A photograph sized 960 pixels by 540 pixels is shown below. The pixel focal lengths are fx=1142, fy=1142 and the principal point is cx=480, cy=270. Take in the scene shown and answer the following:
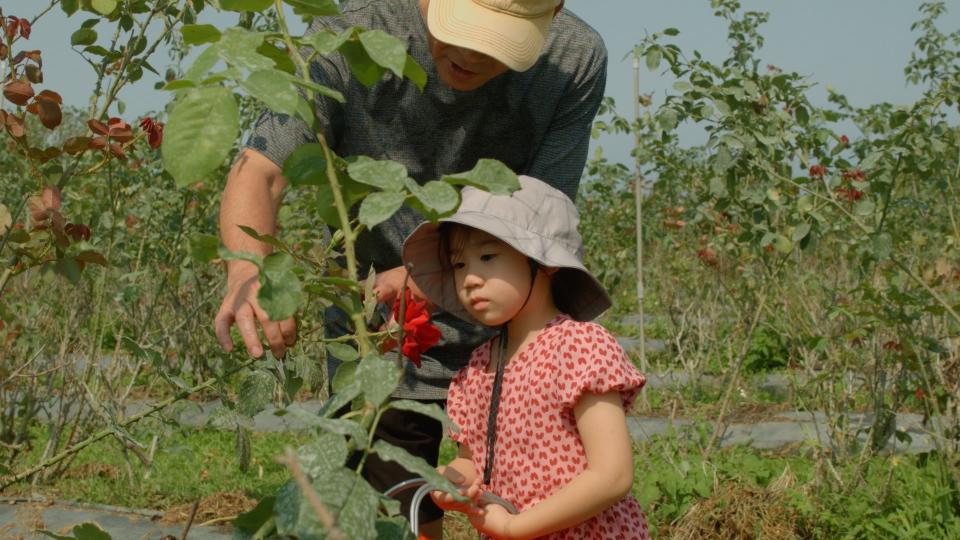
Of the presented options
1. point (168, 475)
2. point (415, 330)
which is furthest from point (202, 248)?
point (168, 475)

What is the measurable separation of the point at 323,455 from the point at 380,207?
0.79 feet

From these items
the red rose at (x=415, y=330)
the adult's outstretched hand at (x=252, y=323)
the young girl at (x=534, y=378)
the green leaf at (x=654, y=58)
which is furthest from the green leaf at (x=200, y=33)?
the green leaf at (x=654, y=58)

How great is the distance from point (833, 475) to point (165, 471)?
8.65 ft

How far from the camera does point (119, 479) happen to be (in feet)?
14.4

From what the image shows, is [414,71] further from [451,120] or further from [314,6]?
[451,120]

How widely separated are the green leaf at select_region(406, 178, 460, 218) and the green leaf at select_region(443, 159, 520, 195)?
24mm

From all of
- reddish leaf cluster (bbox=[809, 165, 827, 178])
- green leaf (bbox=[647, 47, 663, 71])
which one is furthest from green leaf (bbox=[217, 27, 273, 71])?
reddish leaf cluster (bbox=[809, 165, 827, 178])

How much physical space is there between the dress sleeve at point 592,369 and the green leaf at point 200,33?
1055 millimetres

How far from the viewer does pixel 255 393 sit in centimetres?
157

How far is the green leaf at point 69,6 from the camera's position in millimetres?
2338

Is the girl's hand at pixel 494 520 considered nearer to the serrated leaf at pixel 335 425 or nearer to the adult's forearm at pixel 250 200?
the adult's forearm at pixel 250 200

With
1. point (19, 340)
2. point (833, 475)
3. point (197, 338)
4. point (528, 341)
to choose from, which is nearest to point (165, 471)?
point (19, 340)

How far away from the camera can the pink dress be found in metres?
2.02

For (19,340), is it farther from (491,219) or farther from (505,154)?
(491,219)
